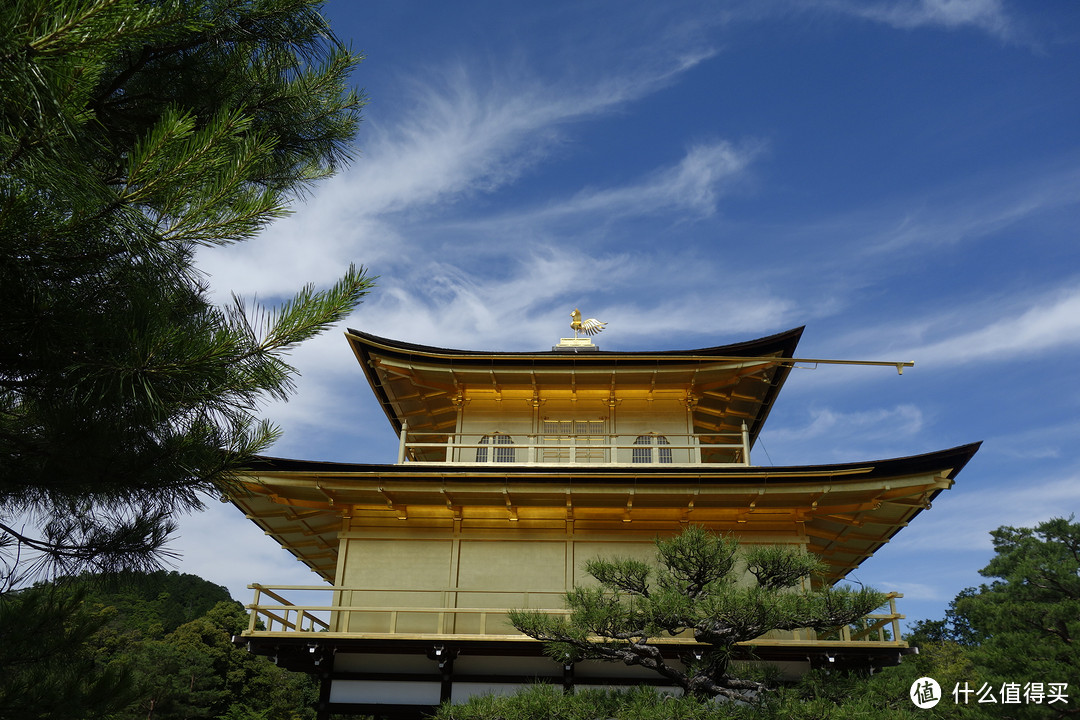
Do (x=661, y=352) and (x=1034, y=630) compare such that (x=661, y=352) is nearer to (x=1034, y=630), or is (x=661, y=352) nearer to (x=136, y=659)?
(x=1034, y=630)

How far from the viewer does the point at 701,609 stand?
28.3ft

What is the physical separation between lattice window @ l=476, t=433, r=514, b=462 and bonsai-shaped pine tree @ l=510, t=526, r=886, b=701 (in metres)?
6.49

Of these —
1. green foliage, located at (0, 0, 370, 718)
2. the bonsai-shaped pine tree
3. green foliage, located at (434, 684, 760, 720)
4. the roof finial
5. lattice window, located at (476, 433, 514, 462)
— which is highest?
the roof finial

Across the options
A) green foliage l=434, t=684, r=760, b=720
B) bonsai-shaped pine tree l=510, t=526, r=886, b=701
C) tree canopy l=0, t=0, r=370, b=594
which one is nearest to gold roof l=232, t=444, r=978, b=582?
bonsai-shaped pine tree l=510, t=526, r=886, b=701

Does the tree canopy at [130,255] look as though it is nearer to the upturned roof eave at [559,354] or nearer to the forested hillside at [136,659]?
the forested hillside at [136,659]

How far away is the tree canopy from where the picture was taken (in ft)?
12.8

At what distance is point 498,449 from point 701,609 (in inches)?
325

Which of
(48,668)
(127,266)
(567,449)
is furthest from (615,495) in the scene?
(127,266)

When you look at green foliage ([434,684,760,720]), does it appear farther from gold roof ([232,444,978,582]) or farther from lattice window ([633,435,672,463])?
lattice window ([633,435,672,463])

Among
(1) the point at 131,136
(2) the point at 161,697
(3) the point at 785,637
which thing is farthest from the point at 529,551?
(2) the point at 161,697

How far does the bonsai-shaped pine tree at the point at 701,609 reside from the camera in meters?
8.67

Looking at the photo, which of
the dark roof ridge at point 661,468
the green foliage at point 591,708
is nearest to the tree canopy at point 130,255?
the green foliage at point 591,708

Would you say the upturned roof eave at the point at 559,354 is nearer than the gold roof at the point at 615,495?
No

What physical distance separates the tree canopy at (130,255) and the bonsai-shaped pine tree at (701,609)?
501cm
